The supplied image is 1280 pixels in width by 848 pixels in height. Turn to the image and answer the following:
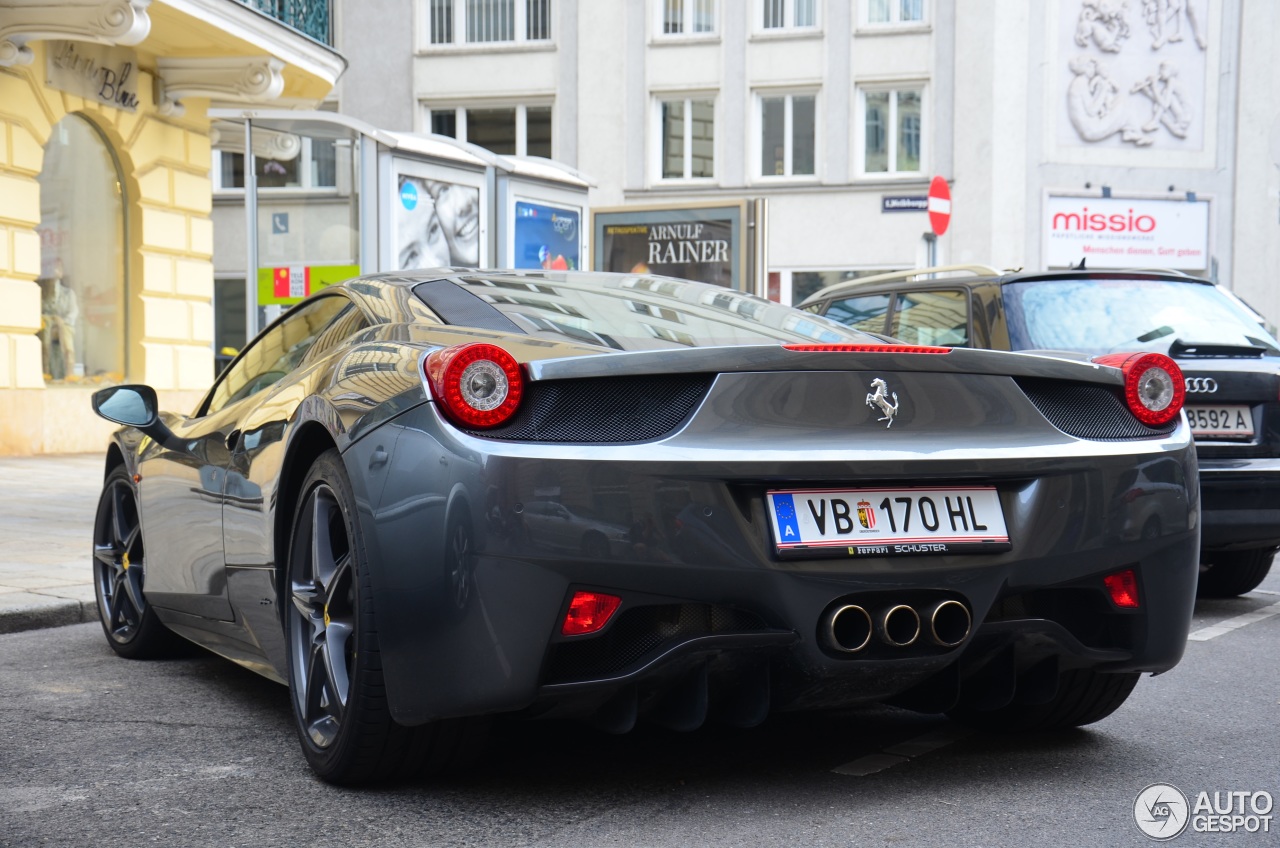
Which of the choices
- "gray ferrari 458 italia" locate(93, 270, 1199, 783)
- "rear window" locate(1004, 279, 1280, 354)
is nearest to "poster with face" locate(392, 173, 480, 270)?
"rear window" locate(1004, 279, 1280, 354)

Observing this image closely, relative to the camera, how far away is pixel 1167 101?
30.8 m

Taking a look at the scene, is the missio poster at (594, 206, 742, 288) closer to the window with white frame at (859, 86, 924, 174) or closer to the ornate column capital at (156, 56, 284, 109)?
the ornate column capital at (156, 56, 284, 109)

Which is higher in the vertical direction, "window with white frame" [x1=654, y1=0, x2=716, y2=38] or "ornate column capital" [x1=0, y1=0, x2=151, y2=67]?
→ "window with white frame" [x1=654, y1=0, x2=716, y2=38]

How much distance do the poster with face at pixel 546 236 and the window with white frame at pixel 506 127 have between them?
15.9m

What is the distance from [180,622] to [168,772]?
4.18 ft

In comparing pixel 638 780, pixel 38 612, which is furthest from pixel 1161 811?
pixel 38 612

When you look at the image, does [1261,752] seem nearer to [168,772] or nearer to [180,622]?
[168,772]

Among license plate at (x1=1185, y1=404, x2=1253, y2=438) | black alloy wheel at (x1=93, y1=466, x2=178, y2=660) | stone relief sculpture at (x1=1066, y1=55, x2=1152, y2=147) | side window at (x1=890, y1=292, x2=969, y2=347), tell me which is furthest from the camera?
stone relief sculpture at (x1=1066, y1=55, x2=1152, y2=147)

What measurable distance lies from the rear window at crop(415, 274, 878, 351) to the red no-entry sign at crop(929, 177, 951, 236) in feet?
36.1

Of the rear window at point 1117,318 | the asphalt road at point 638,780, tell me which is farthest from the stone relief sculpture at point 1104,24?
the asphalt road at point 638,780

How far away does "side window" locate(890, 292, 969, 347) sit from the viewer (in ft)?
23.3

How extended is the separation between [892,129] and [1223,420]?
23.5 metres

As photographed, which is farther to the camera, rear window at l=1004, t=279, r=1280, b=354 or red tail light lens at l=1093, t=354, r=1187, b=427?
rear window at l=1004, t=279, r=1280, b=354

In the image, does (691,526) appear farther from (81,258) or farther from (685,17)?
(685,17)
